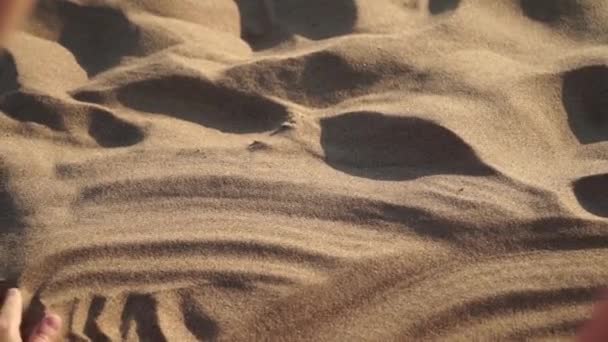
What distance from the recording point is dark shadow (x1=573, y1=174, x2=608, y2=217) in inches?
69.3

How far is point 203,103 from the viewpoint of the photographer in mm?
2066

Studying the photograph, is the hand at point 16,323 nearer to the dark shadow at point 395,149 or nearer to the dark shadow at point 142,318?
the dark shadow at point 142,318

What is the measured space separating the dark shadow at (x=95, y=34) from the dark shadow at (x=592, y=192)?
1.26 meters

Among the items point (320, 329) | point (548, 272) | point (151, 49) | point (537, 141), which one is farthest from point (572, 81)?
point (151, 49)

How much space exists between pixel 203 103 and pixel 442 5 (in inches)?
31.7

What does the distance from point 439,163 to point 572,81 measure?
478mm

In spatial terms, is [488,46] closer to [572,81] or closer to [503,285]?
[572,81]

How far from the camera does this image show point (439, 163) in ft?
6.12

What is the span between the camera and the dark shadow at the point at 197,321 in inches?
61.4

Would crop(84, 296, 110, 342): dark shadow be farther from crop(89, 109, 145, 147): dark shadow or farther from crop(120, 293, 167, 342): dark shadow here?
crop(89, 109, 145, 147): dark shadow

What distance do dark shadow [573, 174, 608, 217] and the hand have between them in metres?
1.19

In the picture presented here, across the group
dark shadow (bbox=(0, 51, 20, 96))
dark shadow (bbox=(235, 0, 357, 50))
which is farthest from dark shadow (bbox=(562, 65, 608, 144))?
dark shadow (bbox=(0, 51, 20, 96))

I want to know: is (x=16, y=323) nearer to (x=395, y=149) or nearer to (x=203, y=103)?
(x=203, y=103)

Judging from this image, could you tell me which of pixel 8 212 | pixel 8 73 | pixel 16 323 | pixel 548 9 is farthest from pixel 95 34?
pixel 548 9
